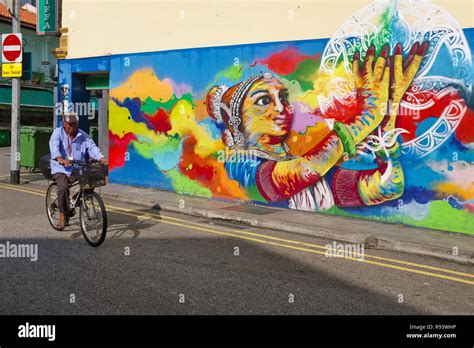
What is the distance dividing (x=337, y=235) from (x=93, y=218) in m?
3.69

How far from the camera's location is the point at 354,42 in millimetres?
9008

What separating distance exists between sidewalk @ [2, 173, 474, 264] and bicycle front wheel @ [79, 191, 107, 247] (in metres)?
2.95

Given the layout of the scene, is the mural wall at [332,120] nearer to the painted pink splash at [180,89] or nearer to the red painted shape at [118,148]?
the painted pink splash at [180,89]

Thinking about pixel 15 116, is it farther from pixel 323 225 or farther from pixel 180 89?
pixel 323 225

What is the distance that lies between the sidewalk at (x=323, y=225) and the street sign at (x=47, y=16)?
6.03m

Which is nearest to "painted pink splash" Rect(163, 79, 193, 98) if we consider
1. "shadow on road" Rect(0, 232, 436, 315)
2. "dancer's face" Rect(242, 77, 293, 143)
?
"dancer's face" Rect(242, 77, 293, 143)

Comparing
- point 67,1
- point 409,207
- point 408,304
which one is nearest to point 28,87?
point 67,1

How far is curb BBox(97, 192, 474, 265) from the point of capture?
6888mm

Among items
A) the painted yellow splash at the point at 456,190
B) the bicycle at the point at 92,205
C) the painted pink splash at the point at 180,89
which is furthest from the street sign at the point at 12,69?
the painted yellow splash at the point at 456,190

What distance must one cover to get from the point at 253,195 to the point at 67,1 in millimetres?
8060

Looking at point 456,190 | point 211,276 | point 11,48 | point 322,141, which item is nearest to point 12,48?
point 11,48

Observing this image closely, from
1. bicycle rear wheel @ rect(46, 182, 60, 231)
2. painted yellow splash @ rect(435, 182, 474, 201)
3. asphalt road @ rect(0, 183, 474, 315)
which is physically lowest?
asphalt road @ rect(0, 183, 474, 315)

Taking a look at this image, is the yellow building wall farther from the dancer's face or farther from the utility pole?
the utility pole

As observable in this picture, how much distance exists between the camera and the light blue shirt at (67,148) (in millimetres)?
7137
